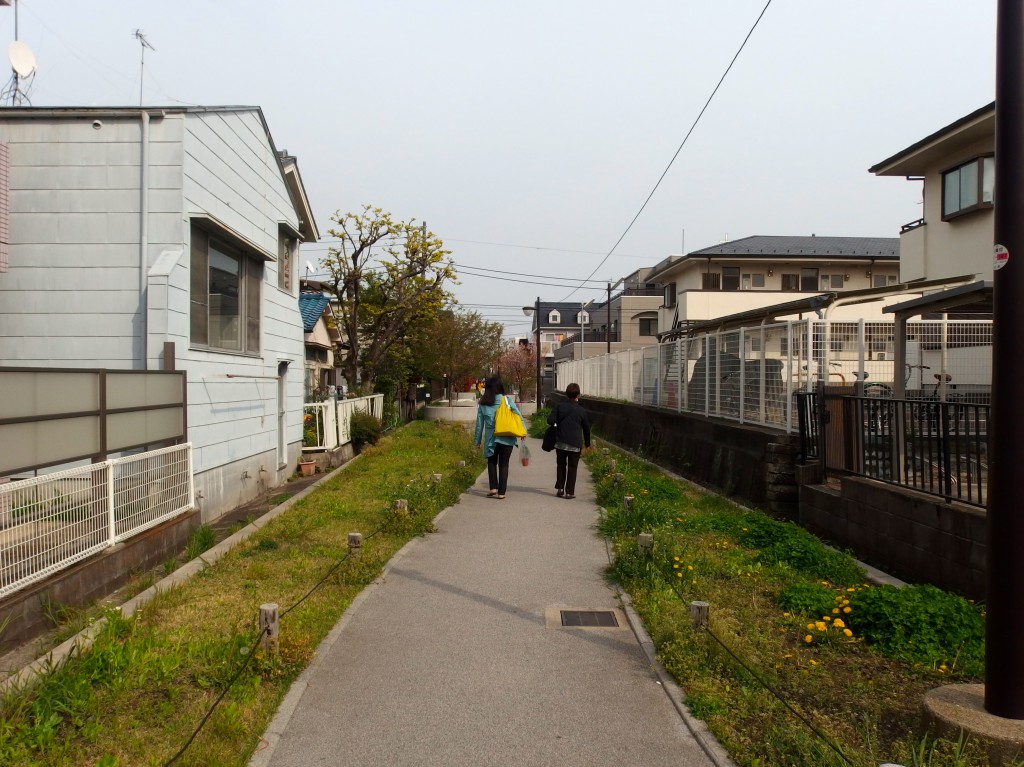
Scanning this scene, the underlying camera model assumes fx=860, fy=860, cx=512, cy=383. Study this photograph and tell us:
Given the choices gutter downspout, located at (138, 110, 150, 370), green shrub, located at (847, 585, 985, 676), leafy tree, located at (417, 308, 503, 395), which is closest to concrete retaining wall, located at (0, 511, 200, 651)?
gutter downspout, located at (138, 110, 150, 370)

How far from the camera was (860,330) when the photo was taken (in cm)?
1066

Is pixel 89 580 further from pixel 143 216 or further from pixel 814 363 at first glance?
pixel 814 363

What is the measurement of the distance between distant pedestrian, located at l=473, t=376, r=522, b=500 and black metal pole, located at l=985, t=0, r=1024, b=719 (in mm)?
8697

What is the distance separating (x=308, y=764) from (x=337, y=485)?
33.2ft

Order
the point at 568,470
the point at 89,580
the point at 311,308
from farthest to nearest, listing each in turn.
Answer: the point at 311,308 → the point at 568,470 → the point at 89,580

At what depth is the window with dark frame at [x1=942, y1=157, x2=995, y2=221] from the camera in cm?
1725

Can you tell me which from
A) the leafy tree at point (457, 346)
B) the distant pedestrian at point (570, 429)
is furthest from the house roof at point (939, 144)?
the leafy tree at point (457, 346)

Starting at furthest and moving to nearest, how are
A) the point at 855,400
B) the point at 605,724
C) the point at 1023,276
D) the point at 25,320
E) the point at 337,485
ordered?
the point at 337,485 → the point at 25,320 → the point at 855,400 → the point at 605,724 → the point at 1023,276

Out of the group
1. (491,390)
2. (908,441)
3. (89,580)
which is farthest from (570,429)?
(89,580)

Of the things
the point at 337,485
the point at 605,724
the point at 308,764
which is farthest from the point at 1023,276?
the point at 337,485

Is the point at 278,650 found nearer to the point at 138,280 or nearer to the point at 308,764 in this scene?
the point at 308,764

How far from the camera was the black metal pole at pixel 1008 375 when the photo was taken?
3750 mm

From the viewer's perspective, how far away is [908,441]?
24.0ft

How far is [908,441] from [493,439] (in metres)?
6.24
